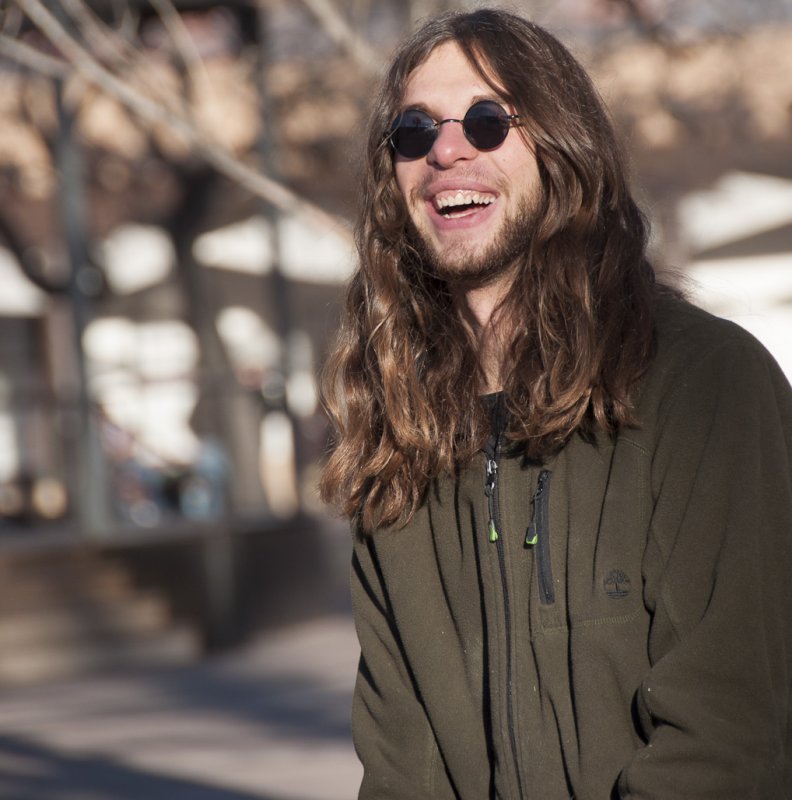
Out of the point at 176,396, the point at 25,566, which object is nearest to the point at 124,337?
the point at 176,396

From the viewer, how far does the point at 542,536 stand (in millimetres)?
2076

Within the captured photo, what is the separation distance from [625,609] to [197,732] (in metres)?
6.38

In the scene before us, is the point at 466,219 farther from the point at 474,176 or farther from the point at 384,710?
the point at 384,710

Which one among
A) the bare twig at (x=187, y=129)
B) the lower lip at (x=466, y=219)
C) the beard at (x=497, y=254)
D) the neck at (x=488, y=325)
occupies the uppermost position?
the bare twig at (x=187, y=129)

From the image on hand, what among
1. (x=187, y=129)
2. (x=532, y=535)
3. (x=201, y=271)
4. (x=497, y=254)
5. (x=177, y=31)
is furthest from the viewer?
(x=201, y=271)

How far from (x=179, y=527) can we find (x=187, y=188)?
156 inches

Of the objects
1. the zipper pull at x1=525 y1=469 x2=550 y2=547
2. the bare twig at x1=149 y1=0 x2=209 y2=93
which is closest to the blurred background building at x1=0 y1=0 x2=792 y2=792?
the bare twig at x1=149 y1=0 x2=209 y2=93

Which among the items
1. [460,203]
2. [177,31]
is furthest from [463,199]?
[177,31]

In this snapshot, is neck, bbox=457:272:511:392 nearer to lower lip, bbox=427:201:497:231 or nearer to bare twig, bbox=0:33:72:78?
lower lip, bbox=427:201:497:231

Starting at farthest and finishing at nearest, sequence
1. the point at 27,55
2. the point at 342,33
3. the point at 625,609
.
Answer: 1. the point at 342,33
2. the point at 27,55
3. the point at 625,609

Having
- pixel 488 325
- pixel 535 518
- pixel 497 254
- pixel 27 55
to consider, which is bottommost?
pixel 535 518

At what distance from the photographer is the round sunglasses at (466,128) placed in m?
2.31

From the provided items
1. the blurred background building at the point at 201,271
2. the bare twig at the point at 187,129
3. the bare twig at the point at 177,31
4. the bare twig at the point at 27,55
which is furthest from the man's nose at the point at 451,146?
the blurred background building at the point at 201,271

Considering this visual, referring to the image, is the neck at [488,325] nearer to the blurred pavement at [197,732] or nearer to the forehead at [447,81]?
the forehead at [447,81]
